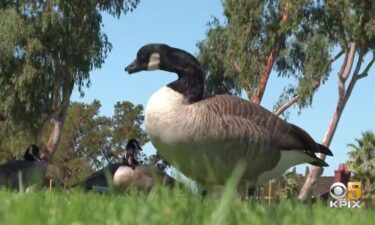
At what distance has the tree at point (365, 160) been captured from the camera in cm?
7312

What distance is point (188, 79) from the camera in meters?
10.1

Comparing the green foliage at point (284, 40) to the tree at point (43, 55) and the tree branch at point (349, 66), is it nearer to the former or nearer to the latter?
the tree branch at point (349, 66)

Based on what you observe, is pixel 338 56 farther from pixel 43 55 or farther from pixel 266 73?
pixel 43 55

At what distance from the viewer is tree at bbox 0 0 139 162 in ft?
119

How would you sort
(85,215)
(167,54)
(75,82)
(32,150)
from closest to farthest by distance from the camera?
(85,215) → (167,54) → (32,150) → (75,82)

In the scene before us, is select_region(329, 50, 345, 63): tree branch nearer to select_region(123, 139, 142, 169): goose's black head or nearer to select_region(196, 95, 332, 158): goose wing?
select_region(123, 139, 142, 169): goose's black head

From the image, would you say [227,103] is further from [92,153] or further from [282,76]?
[92,153]

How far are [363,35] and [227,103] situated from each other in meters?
32.8

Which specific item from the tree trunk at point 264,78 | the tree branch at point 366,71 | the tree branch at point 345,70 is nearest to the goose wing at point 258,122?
the tree trunk at point 264,78

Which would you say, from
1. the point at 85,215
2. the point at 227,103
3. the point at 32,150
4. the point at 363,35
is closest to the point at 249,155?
the point at 227,103

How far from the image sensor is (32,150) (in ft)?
82.0

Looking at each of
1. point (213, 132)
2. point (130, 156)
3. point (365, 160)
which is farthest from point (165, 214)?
point (365, 160)

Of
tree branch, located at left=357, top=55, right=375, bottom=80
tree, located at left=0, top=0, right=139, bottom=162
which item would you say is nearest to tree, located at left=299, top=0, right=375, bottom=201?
tree branch, located at left=357, top=55, right=375, bottom=80

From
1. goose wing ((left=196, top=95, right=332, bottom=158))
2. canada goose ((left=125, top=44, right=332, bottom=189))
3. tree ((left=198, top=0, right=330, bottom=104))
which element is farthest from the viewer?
tree ((left=198, top=0, right=330, bottom=104))
